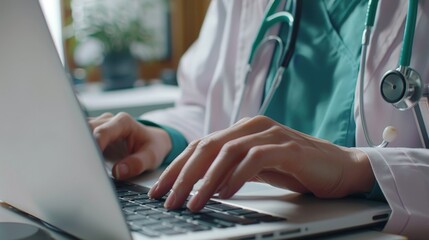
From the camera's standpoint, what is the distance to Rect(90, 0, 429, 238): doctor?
0.63 m

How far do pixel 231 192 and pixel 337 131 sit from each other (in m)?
0.34

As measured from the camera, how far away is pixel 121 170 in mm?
831

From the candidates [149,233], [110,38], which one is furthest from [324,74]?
[110,38]

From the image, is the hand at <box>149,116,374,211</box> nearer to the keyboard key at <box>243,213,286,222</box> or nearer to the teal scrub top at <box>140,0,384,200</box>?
the keyboard key at <box>243,213,286,222</box>

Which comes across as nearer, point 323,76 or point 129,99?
point 323,76

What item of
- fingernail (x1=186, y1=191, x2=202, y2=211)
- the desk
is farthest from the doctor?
the desk

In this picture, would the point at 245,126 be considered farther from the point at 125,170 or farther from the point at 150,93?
the point at 150,93

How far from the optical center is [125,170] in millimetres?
835

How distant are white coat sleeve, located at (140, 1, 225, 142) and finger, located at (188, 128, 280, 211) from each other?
22.4 inches

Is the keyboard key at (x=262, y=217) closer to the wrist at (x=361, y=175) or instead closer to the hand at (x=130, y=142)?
the wrist at (x=361, y=175)

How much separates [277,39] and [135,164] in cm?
35

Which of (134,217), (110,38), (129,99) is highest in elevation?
(134,217)

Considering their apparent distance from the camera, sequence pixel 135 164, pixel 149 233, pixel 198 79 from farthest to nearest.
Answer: pixel 198 79 < pixel 135 164 < pixel 149 233

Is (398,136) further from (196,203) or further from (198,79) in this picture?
(198,79)
